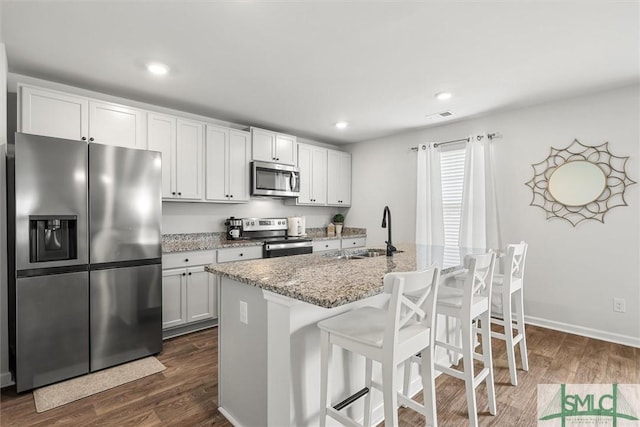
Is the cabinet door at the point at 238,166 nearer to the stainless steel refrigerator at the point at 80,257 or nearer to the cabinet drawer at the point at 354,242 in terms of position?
the stainless steel refrigerator at the point at 80,257

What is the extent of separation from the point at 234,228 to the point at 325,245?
1.40 metres

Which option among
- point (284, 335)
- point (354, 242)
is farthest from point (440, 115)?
point (284, 335)

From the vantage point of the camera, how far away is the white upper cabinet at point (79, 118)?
8.46 ft

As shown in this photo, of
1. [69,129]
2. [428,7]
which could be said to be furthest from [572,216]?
[69,129]

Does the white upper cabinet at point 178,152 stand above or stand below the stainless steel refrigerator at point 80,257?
above

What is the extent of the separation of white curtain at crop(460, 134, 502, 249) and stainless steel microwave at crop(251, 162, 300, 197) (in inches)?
88.2

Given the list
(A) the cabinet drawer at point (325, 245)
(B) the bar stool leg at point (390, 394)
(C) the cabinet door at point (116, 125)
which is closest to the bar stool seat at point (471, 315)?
(B) the bar stool leg at point (390, 394)

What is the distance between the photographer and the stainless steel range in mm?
4027

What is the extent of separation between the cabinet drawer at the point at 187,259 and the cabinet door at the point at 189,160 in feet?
2.12

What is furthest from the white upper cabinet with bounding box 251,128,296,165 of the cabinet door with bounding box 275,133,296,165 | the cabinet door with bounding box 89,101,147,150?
the cabinet door with bounding box 89,101,147,150

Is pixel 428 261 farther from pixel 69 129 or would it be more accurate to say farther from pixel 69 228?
pixel 69 129

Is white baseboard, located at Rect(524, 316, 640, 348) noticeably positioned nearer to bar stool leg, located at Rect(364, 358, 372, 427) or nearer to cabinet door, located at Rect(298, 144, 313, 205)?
bar stool leg, located at Rect(364, 358, 372, 427)

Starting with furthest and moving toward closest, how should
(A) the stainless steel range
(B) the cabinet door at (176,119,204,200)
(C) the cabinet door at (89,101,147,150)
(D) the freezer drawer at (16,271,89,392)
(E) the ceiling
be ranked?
(A) the stainless steel range → (B) the cabinet door at (176,119,204,200) → (C) the cabinet door at (89,101,147,150) → (D) the freezer drawer at (16,271,89,392) → (E) the ceiling

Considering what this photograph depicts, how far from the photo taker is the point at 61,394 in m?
2.23
